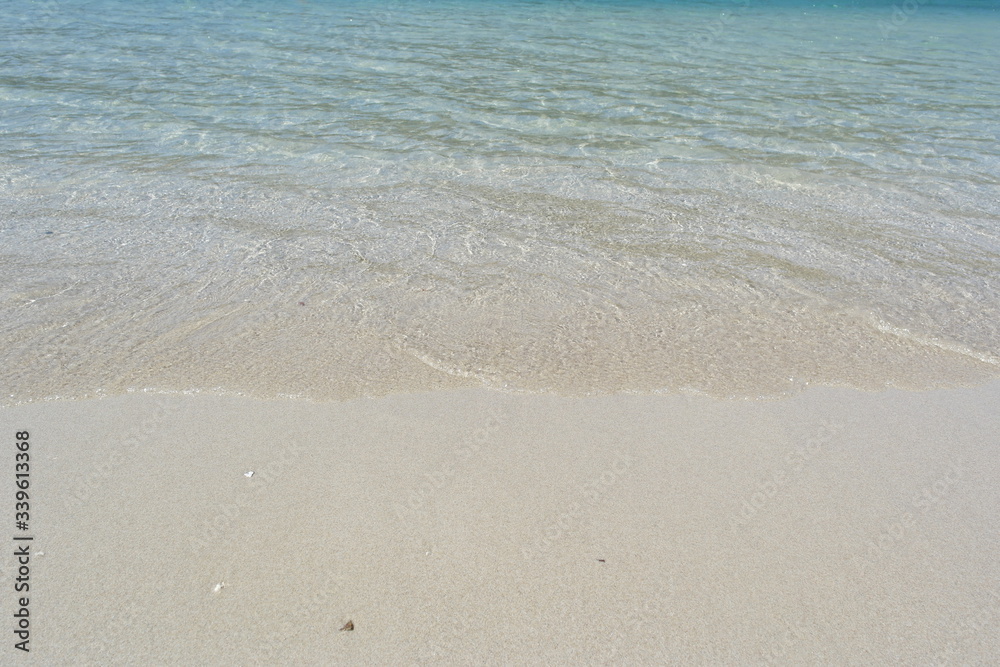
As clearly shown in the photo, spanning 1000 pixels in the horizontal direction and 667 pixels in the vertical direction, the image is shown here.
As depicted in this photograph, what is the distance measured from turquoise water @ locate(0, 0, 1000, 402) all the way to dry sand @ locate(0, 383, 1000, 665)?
0.33m

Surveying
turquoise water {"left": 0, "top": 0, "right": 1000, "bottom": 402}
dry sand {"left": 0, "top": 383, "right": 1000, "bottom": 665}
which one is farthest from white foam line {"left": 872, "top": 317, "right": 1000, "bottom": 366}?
dry sand {"left": 0, "top": 383, "right": 1000, "bottom": 665}

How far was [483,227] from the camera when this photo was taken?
18.3 feet

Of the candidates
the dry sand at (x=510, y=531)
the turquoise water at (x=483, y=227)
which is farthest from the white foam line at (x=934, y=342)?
the dry sand at (x=510, y=531)

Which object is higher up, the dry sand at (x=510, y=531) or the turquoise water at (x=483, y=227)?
the turquoise water at (x=483, y=227)

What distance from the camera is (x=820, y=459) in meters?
3.17

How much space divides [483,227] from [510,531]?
3.23 metres

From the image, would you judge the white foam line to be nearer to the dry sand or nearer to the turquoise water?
the turquoise water

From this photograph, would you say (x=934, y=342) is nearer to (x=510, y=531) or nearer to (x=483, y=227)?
(x=510, y=531)

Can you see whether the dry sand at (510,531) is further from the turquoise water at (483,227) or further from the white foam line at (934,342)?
the white foam line at (934,342)

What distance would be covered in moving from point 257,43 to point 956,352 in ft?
40.5

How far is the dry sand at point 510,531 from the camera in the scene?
232 centimetres

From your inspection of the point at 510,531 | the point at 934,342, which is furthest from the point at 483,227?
the point at 510,531

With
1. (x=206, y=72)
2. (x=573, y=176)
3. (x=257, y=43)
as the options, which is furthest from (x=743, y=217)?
(x=257, y=43)

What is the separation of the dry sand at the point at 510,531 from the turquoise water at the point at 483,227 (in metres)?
0.33
